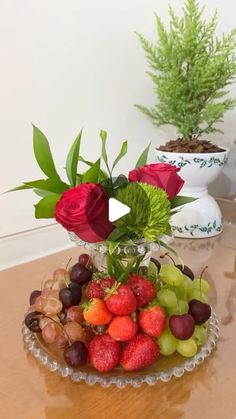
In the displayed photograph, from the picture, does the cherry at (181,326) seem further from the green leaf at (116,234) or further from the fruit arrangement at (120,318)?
the green leaf at (116,234)

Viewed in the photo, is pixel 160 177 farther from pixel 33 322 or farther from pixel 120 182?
pixel 33 322

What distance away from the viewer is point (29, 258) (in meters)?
1.04

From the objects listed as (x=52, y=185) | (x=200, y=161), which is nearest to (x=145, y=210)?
(x=52, y=185)

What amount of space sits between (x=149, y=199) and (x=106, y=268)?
124 mm

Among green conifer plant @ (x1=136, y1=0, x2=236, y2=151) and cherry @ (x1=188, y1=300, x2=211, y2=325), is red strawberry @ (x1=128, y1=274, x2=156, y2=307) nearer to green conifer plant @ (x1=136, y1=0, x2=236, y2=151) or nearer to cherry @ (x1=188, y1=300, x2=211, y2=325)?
cherry @ (x1=188, y1=300, x2=211, y2=325)

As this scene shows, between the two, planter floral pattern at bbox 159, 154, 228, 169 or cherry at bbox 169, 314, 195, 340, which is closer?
cherry at bbox 169, 314, 195, 340

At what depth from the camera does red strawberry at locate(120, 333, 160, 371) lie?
1.67ft

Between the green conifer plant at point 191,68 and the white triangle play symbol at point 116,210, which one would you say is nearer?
the white triangle play symbol at point 116,210

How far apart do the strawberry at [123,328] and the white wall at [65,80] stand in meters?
0.52

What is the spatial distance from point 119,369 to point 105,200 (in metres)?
0.21

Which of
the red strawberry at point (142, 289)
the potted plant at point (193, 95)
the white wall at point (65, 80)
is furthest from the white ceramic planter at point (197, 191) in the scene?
the red strawberry at point (142, 289)

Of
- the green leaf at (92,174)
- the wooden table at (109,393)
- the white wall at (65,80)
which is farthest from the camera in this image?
the white wall at (65,80)

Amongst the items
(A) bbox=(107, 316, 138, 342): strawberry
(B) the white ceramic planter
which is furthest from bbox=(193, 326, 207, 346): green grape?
(B) the white ceramic planter

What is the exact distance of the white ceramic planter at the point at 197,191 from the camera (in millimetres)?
1066
